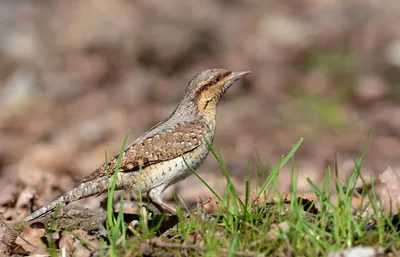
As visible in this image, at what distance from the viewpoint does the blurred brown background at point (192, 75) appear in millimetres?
10625

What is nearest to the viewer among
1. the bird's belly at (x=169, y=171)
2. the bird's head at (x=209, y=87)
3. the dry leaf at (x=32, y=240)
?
the dry leaf at (x=32, y=240)

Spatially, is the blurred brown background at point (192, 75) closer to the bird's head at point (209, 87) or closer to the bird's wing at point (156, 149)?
the bird's head at point (209, 87)

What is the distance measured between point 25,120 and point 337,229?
971 centimetres

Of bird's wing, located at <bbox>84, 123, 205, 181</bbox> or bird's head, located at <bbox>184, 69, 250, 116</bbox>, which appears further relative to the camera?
bird's head, located at <bbox>184, 69, 250, 116</bbox>

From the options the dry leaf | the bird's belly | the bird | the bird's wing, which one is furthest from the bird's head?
the dry leaf

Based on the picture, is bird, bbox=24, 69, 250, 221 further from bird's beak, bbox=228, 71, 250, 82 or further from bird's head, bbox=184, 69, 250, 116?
bird's beak, bbox=228, 71, 250, 82

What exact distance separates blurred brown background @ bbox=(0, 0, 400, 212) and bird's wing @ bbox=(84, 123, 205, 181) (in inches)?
56.8

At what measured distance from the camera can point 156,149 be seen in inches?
241

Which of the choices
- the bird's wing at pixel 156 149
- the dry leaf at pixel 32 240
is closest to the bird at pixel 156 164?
the bird's wing at pixel 156 149

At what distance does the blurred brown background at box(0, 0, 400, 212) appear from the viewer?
418 inches

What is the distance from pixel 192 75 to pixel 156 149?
8722 millimetres

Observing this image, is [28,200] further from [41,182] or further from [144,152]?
→ [144,152]

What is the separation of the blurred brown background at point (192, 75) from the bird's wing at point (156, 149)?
4.73 ft

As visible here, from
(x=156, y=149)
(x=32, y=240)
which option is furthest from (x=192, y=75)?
(x=32, y=240)
